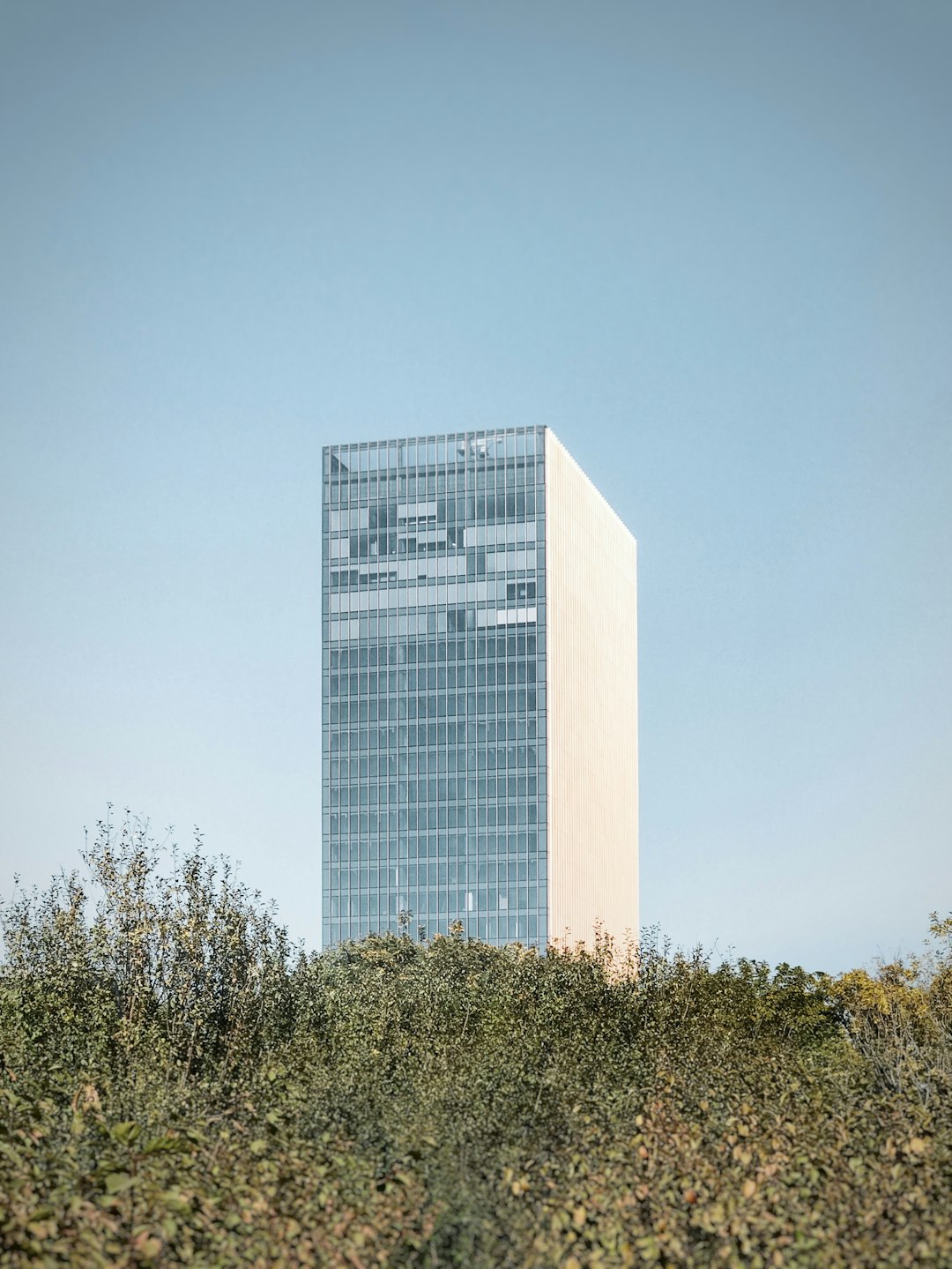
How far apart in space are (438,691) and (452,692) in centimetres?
104

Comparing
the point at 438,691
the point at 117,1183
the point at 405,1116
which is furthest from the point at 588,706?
the point at 117,1183

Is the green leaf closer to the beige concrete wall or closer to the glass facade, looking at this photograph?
the beige concrete wall

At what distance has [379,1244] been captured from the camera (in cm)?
1534

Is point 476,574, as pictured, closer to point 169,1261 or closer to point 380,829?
point 380,829

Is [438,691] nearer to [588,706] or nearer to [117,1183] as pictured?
[588,706]

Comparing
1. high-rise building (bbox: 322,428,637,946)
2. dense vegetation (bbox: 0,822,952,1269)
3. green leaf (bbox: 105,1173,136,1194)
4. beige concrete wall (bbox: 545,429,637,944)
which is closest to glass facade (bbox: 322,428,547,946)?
high-rise building (bbox: 322,428,637,946)

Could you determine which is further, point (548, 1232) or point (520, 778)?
point (520, 778)

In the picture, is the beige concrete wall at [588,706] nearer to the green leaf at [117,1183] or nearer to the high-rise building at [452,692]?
the high-rise building at [452,692]

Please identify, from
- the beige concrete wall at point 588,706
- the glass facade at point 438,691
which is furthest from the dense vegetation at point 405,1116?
the beige concrete wall at point 588,706

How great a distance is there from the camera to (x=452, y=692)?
122 m

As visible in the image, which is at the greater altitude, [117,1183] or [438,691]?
[438,691]

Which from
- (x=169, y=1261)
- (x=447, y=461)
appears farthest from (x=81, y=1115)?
(x=447, y=461)

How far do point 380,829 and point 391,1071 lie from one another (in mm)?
93421

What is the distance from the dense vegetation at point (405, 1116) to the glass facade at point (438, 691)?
77.8m
